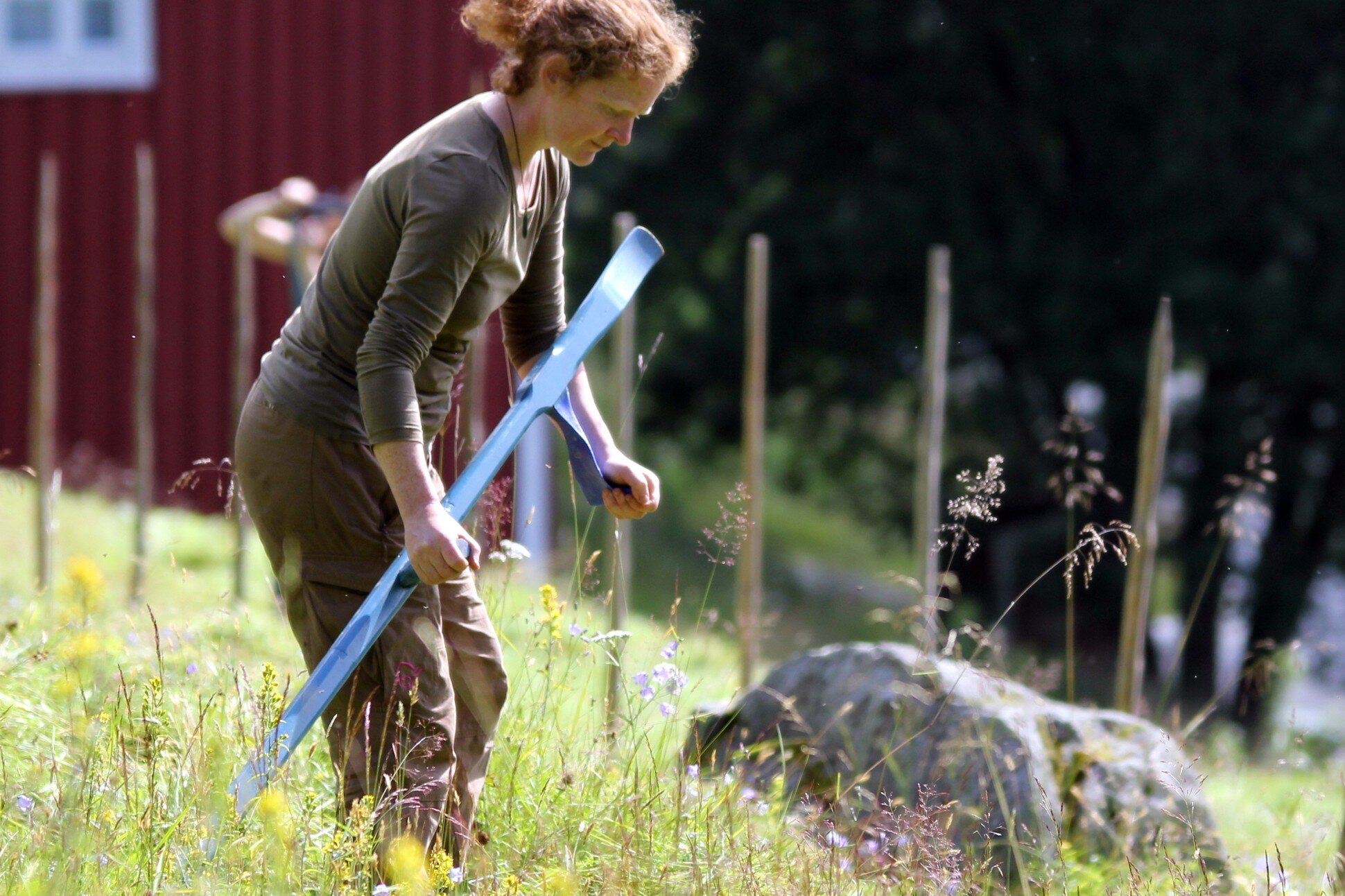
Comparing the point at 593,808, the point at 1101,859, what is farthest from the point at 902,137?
the point at 593,808

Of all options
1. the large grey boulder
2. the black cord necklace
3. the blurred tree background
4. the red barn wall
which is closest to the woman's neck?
the black cord necklace

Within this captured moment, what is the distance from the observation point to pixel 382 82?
26.0 ft

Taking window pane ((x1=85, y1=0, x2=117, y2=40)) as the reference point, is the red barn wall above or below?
below

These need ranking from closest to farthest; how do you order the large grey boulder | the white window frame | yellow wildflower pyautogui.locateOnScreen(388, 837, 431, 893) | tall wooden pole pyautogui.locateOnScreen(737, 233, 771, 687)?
yellow wildflower pyautogui.locateOnScreen(388, 837, 431, 893) < the large grey boulder < tall wooden pole pyautogui.locateOnScreen(737, 233, 771, 687) < the white window frame

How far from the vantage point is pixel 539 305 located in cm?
245

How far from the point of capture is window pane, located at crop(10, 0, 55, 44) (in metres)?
8.57

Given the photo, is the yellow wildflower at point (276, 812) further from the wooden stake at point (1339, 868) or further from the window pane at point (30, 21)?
the window pane at point (30, 21)

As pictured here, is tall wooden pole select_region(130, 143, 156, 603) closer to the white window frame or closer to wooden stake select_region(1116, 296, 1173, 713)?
the white window frame

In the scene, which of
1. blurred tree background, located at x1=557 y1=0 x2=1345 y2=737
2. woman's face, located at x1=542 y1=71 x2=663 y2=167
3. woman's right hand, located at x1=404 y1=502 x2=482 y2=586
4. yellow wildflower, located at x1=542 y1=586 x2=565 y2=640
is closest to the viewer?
woman's right hand, located at x1=404 y1=502 x2=482 y2=586

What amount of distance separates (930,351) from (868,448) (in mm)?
7259

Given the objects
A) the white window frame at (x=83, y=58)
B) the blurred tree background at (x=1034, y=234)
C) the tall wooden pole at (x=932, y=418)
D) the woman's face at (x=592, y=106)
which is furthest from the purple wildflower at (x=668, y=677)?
the blurred tree background at (x=1034, y=234)

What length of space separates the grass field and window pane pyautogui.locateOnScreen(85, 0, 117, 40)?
21.1 ft

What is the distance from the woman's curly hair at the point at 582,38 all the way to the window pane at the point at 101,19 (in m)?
7.37

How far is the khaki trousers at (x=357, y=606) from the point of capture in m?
2.11
